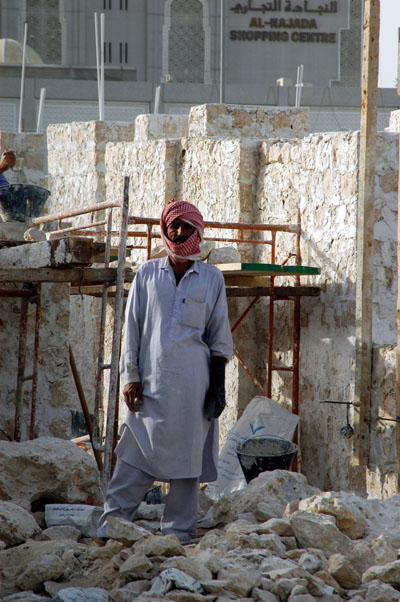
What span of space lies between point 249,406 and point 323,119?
1478cm

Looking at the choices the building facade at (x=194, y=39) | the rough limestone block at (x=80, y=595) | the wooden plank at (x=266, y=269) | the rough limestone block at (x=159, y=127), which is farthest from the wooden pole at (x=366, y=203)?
the building facade at (x=194, y=39)

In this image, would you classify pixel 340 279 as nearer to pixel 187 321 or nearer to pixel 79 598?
pixel 187 321

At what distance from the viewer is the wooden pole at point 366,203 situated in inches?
247

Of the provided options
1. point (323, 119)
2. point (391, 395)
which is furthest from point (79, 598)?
point (323, 119)

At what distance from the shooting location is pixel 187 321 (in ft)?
14.5

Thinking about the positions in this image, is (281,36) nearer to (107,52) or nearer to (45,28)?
(107,52)

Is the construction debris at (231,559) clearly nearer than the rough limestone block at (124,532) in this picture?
Yes

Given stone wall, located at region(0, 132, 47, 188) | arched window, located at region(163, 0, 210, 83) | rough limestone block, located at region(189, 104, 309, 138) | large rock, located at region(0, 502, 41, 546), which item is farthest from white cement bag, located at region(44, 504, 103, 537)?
arched window, located at region(163, 0, 210, 83)

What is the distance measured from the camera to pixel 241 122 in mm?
10898

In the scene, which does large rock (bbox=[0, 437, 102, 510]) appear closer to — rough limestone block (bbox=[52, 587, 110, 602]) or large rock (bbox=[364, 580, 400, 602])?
rough limestone block (bbox=[52, 587, 110, 602])

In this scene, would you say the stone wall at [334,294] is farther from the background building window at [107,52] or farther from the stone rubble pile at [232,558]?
the background building window at [107,52]

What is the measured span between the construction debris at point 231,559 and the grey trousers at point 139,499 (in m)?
0.14

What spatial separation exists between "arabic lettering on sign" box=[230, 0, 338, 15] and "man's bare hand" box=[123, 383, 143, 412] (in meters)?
27.0

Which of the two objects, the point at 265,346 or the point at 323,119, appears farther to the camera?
the point at 323,119
